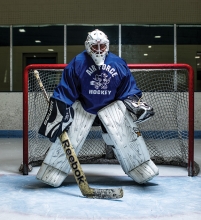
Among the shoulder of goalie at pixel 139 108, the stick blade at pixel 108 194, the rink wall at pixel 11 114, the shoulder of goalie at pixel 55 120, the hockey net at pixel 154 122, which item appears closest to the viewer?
the stick blade at pixel 108 194

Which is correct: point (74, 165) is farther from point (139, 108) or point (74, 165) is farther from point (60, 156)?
point (139, 108)

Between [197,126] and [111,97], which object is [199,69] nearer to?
[197,126]

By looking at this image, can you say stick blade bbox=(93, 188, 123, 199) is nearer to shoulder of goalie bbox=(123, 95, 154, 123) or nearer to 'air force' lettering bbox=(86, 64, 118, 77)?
shoulder of goalie bbox=(123, 95, 154, 123)

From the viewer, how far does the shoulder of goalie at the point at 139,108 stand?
2.97 metres

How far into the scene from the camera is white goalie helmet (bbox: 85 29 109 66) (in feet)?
9.56

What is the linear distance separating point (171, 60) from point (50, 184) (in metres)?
4.96

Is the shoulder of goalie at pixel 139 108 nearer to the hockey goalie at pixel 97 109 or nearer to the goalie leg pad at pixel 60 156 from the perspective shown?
the hockey goalie at pixel 97 109

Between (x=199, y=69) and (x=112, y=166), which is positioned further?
(x=199, y=69)

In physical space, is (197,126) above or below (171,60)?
below

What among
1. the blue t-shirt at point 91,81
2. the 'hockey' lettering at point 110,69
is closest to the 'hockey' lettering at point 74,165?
the blue t-shirt at point 91,81

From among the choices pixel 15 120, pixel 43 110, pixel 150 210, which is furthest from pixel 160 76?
pixel 150 210

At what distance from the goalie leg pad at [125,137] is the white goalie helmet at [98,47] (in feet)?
1.18

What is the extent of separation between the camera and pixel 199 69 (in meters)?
7.45

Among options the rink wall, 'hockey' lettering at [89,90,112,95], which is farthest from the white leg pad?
the rink wall
